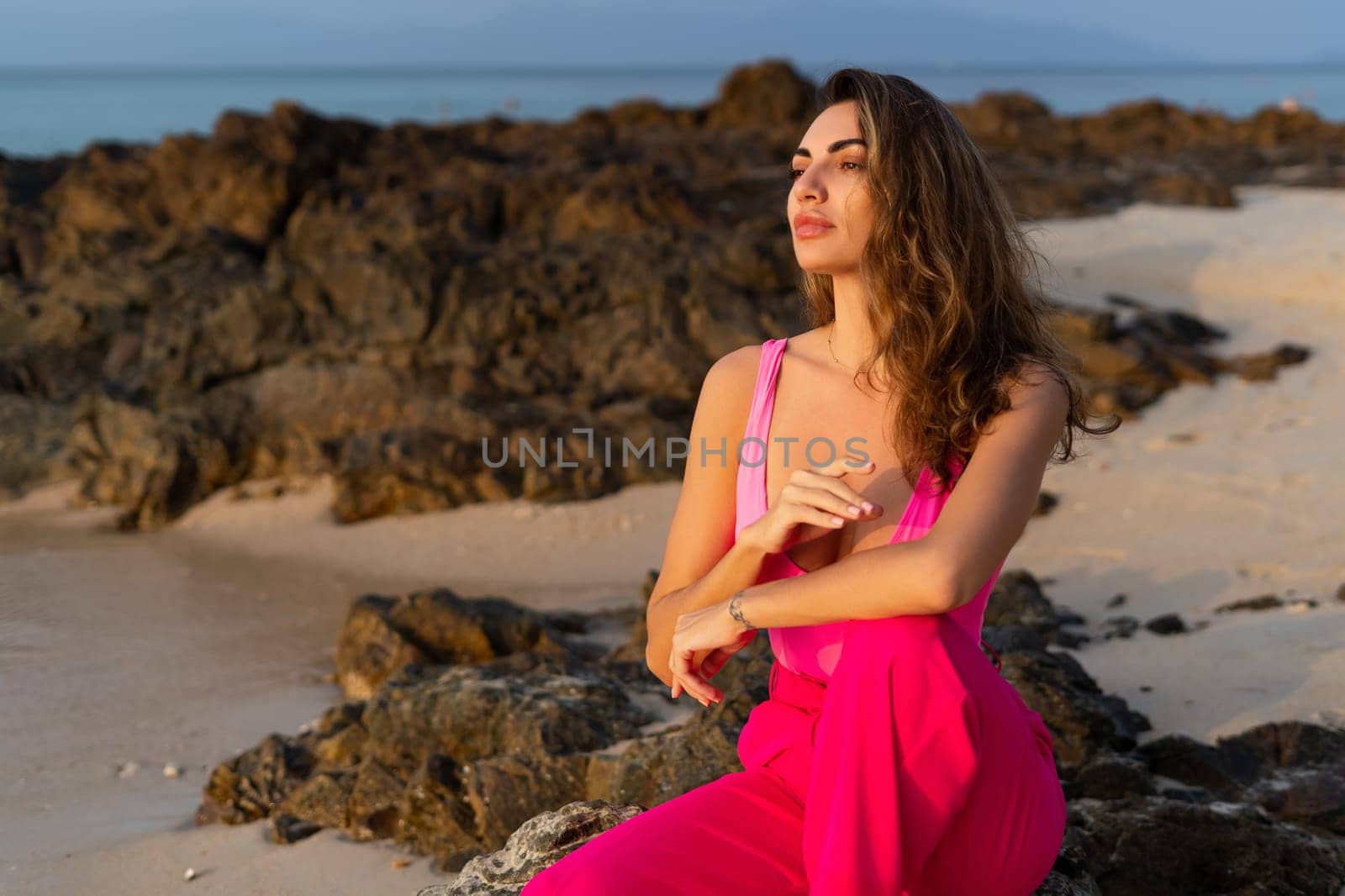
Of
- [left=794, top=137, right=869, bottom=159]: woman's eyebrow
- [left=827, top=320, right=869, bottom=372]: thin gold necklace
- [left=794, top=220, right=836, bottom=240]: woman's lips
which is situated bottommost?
[left=827, top=320, right=869, bottom=372]: thin gold necklace

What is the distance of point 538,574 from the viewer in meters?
7.48

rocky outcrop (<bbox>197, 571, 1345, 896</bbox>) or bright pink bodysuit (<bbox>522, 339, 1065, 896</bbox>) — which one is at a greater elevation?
bright pink bodysuit (<bbox>522, 339, 1065, 896</bbox>)

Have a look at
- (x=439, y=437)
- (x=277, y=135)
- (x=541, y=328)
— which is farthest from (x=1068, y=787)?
(x=277, y=135)

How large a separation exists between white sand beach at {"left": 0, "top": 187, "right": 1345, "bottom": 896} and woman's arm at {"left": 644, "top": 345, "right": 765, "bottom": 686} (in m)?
1.41

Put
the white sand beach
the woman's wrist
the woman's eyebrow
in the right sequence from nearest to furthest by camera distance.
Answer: the woman's wrist
the woman's eyebrow
the white sand beach

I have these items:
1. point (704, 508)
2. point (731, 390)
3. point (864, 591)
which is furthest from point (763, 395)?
point (864, 591)

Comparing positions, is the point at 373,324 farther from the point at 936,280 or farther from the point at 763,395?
the point at 936,280

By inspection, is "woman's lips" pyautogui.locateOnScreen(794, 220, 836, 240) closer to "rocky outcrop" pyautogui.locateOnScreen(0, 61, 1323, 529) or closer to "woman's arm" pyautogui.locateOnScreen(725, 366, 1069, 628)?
"woman's arm" pyautogui.locateOnScreen(725, 366, 1069, 628)

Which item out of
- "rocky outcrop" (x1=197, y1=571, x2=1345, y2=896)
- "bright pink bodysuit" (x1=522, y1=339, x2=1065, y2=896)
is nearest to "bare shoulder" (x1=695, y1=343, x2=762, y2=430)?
"bright pink bodysuit" (x1=522, y1=339, x2=1065, y2=896)

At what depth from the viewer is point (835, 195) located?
2604mm

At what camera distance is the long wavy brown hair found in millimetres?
2525

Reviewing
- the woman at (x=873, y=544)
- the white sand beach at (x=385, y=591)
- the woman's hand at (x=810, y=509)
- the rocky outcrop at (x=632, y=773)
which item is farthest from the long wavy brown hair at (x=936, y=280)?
the white sand beach at (x=385, y=591)

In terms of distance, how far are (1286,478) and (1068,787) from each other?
4.90m

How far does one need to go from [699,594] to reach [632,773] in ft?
3.61
